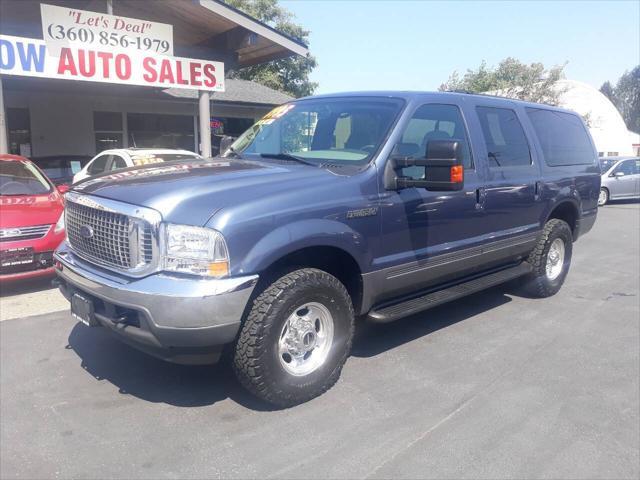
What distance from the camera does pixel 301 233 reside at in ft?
11.2

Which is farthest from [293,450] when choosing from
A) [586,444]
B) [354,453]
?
[586,444]

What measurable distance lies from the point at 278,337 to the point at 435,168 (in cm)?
157

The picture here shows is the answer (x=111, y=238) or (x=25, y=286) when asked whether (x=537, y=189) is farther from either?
(x=25, y=286)

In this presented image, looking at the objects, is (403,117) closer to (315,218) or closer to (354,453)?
(315,218)

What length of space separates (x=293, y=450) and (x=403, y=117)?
8.23 ft

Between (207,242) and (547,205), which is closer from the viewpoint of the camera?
(207,242)

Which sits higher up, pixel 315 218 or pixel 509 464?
pixel 315 218

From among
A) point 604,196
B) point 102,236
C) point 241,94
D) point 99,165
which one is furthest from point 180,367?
point 604,196

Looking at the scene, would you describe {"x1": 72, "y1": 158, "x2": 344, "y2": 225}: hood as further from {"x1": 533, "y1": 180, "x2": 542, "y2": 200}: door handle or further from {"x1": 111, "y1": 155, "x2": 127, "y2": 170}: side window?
{"x1": 111, "y1": 155, "x2": 127, "y2": 170}: side window

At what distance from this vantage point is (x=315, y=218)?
352 centimetres

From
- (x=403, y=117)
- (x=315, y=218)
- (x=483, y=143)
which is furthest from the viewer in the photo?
(x=483, y=143)

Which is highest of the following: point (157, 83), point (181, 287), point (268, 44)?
point (268, 44)

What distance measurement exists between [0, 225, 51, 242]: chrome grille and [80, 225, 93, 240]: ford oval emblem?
2782 mm

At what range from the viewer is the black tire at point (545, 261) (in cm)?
598
